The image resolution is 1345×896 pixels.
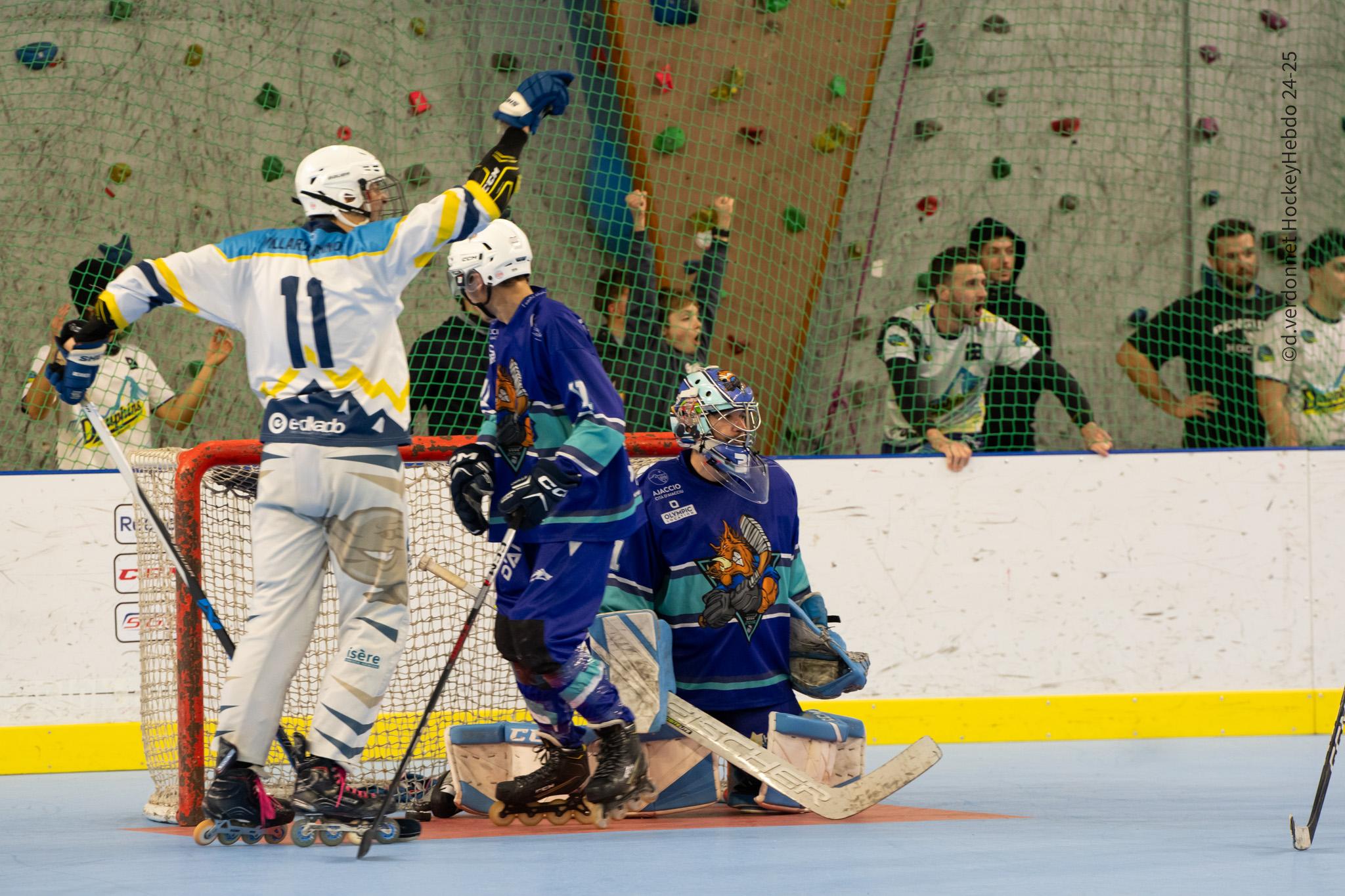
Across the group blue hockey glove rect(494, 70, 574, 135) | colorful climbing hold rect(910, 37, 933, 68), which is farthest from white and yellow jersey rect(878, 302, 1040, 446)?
blue hockey glove rect(494, 70, 574, 135)

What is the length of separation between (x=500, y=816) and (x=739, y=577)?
2.84 ft

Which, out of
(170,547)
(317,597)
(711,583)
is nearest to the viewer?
(317,597)

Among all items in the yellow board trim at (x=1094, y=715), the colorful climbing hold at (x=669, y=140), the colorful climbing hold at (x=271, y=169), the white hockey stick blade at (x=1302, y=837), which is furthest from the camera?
the colorful climbing hold at (x=271, y=169)

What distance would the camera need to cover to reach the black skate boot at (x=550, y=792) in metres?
3.68

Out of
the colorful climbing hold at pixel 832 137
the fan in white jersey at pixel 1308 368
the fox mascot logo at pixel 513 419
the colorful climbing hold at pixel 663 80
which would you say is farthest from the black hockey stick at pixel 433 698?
the fan in white jersey at pixel 1308 368

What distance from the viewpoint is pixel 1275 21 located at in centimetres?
689

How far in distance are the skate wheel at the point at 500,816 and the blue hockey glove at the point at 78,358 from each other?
1390 millimetres

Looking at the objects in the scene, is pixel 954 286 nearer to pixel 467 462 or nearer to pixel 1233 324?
pixel 1233 324

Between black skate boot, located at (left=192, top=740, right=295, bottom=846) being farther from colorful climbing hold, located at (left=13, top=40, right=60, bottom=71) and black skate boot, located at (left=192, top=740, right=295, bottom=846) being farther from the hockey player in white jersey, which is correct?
colorful climbing hold, located at (left=13, top=40, right=60, bottom=71)

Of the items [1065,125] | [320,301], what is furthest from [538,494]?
[1065,125]

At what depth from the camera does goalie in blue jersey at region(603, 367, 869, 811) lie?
13.0ft

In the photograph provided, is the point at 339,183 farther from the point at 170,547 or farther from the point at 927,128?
the point at 927,128

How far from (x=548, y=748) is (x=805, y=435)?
2461mm

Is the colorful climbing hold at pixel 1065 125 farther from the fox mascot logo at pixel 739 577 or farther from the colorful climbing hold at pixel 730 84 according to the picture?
the fox mascot logo at pixel 739 577
